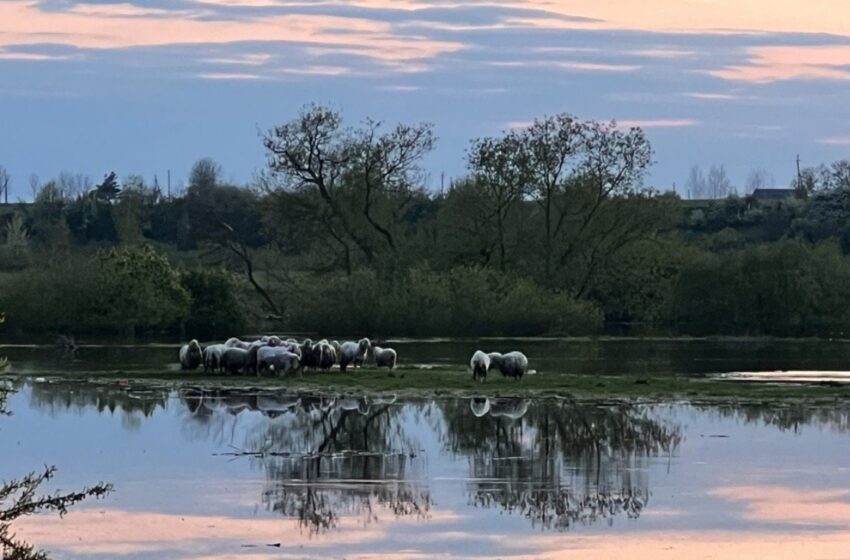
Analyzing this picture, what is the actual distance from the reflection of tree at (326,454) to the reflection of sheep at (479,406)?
139cm

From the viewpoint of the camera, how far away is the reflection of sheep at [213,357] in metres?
38.5

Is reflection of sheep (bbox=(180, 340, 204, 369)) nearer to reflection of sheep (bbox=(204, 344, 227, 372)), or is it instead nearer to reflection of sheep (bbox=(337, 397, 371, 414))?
reflection of sheep (bbox=(204, 344, 227, 372))

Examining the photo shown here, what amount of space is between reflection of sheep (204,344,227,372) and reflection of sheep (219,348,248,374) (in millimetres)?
152

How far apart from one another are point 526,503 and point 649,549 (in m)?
3.06

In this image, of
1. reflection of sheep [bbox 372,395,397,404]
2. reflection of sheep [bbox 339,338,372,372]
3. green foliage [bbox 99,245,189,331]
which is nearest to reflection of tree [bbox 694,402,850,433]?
reflection of sheep [bbox 372,395,397,404]

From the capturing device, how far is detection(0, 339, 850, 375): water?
41.8 m

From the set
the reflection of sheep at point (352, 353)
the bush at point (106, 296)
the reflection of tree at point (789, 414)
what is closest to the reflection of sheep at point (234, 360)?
the reflection of sheep at point (352, 353)

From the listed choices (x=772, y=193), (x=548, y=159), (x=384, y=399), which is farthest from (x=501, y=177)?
(x=772, y=193)

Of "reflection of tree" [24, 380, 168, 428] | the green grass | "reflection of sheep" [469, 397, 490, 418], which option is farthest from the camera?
the green grass

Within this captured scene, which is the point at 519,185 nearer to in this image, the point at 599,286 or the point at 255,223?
the point at 599,286

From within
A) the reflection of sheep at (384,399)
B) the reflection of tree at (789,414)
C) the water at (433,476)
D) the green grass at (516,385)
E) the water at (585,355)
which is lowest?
the water at (433,476)

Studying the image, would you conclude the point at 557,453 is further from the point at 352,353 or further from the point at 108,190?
the point at 108,190

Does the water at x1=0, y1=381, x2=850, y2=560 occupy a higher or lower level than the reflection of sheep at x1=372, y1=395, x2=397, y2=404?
lower

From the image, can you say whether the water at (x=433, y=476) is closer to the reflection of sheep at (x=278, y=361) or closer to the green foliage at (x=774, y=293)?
the reflection of sheep at (x=278, y=361)
